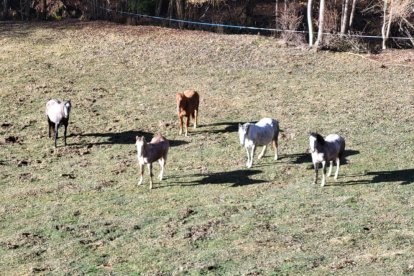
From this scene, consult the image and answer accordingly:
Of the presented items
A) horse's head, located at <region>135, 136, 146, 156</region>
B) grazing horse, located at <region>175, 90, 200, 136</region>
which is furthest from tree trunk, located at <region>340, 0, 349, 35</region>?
horse's head, located at <region>135, 136, 146, 156</region>

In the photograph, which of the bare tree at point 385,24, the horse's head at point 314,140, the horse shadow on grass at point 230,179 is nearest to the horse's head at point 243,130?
the horse shadow on grass at point 230,179

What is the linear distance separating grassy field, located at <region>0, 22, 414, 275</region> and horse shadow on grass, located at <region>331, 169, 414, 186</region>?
8 cm

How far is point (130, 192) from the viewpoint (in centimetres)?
1770

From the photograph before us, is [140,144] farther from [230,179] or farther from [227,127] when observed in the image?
[227,127]

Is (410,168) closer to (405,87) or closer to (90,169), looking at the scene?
(90,169)

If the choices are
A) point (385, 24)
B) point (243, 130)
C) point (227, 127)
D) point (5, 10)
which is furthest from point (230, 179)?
point (5, 10)

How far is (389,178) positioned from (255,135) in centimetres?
350

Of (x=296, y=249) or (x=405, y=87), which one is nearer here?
(x=296, y=249)

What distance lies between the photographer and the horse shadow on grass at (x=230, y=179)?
18.1 meters

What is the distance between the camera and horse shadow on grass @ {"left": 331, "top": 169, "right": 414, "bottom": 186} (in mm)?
17625

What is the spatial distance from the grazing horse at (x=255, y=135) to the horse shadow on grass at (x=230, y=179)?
1.80 ft

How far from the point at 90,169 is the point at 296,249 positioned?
7.82m

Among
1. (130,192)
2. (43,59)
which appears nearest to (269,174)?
(130,192)

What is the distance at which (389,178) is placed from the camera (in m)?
17.9
